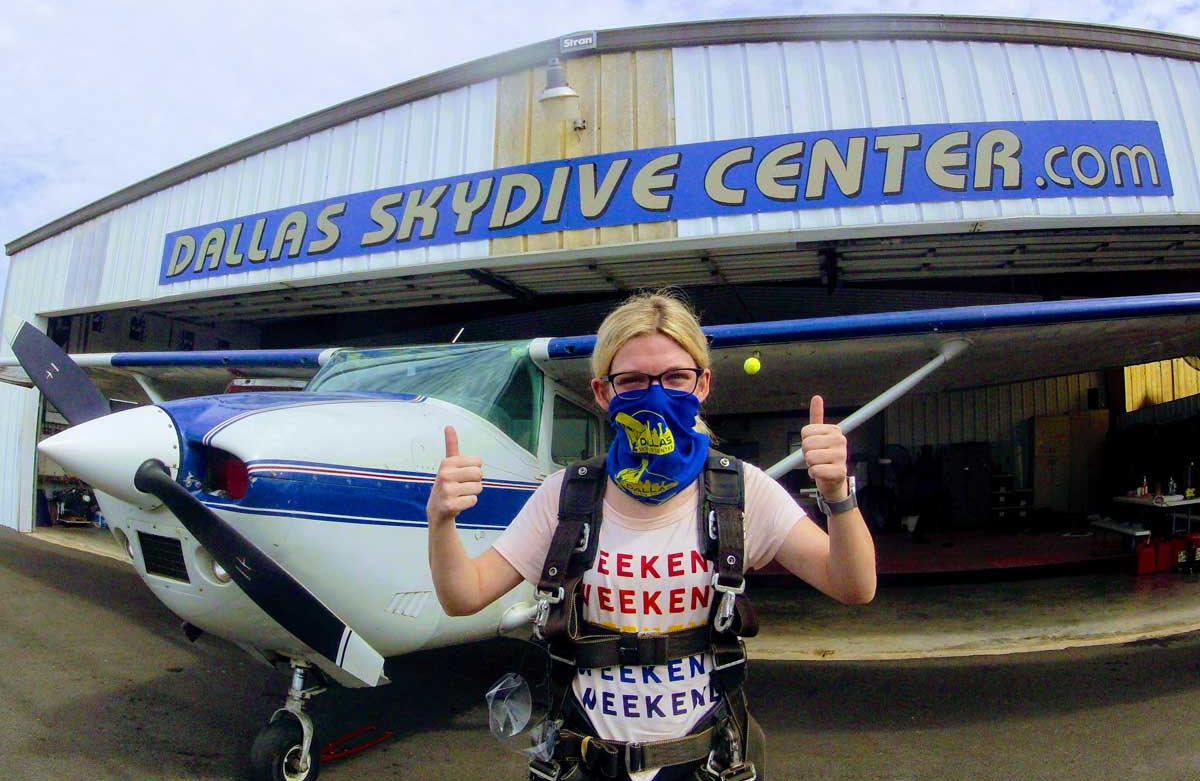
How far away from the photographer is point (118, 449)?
2.52 metres

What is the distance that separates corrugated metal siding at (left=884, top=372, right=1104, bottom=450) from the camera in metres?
12.3

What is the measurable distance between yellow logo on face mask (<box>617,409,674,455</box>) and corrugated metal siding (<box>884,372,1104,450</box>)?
12.0 m

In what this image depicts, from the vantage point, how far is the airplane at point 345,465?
2.59 m

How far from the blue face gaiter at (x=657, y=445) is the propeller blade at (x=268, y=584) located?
1.78m

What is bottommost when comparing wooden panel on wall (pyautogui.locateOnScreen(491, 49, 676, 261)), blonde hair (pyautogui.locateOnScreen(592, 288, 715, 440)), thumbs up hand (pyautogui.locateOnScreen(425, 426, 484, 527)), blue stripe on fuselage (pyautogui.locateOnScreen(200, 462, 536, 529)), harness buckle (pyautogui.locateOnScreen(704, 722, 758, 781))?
harness buckle (pyautogui.locateOnScreen(704, 722, 758, 781))

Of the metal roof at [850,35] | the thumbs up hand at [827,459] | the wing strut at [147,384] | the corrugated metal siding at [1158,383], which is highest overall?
the metal roof at [850,35]

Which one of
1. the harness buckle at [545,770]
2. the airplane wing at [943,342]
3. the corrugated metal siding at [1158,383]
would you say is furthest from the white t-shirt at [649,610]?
the corrugated metal siding at [1158,383]

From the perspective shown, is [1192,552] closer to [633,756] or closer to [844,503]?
[844,503]

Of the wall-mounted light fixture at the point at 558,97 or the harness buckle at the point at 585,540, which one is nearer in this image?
the harness buckle at the point at 585,540

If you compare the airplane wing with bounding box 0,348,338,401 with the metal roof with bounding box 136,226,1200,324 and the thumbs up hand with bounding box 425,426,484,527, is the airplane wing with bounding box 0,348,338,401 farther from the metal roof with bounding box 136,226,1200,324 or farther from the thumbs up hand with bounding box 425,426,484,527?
the thumbs up hand with bounding box 425,426,484,527

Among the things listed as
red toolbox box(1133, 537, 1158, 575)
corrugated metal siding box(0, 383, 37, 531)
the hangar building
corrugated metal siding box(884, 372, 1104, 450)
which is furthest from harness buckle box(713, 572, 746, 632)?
corrugated metal siding box(0, 383, 37, 531)

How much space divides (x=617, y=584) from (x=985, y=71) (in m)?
7.73

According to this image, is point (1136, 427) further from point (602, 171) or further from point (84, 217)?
point (84, 217)

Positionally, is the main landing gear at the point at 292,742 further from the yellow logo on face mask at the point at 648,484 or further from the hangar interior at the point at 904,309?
the hangar interior at the point at 904,309
